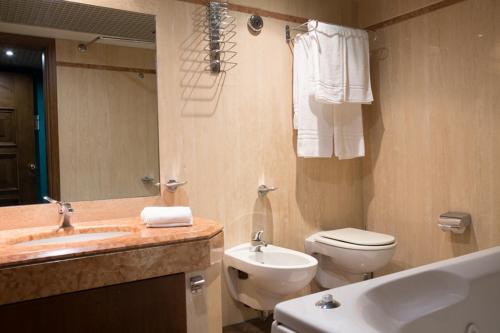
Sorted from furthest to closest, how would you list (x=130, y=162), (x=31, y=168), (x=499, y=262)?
(x=130, y=162)
(x=31, y=168)
(x=499, y=262)

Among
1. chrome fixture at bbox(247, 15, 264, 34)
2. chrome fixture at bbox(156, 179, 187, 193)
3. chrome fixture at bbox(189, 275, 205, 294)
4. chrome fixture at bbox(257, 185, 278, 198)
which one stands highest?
chrome fixture at bbox(247, 15, 264, 34)

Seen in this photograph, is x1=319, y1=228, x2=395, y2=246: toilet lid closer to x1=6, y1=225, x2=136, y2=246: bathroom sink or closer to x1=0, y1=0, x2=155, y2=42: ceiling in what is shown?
x1=6, y1=225, x2=136, y2=246: bathroom sink

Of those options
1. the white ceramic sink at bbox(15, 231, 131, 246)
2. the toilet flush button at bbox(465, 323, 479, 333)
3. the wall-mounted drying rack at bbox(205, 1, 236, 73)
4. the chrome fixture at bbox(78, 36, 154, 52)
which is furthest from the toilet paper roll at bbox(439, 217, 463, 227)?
the chrome fixture at bbox(78, 36, 154, 52)

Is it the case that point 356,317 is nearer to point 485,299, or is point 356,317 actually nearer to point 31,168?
point 485,299

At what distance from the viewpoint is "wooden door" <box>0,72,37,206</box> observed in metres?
1.84

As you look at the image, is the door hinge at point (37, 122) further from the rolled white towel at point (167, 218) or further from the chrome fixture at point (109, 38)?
the rolled white towel at point (167, 218)

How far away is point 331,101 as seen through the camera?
2615 mm

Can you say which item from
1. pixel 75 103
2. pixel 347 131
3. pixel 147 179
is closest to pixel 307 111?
pixel 347 131

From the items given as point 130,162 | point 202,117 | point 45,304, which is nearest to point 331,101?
point 202,117

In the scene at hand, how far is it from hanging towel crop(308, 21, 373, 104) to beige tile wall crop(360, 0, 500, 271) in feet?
0.88

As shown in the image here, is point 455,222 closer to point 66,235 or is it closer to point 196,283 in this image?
point 196,283

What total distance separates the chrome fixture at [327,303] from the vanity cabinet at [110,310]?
596 mm

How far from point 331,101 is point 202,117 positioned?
82 centimetres

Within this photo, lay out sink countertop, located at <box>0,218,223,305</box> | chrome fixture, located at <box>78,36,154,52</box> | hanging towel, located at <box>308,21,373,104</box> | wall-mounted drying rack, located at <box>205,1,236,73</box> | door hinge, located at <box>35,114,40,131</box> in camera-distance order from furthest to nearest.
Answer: hanging towel, located at <box>308,21,373,104</box> → wall-mounted drying rack, located at <box>205,1,236,73</box> → chrome fixture, located at <box>78,36,154,52</box> → door hinge, located at <box>35,114,40,131</box> → sink countertop, located at <box>0,218,223,305</box>
